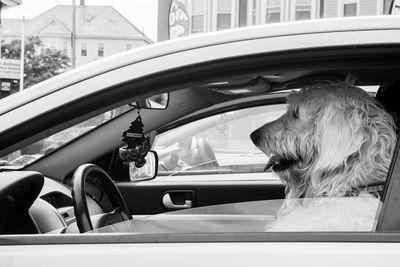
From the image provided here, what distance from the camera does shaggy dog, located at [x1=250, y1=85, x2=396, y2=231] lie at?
171 centimetres

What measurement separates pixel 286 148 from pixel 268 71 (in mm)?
681

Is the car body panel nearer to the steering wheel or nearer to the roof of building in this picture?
the steering wheel

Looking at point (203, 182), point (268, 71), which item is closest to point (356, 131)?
point (268, 71)

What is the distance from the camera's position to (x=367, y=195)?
1721 millimetres

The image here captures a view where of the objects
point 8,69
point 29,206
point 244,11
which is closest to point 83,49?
point 244,11

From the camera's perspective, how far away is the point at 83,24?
7531 centimetres

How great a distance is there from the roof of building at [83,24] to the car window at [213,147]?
68533 millimetres

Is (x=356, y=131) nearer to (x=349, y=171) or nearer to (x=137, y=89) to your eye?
(x=349, y=171)

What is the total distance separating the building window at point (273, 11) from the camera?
2720 centimetres

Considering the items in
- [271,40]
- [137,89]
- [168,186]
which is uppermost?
[271,40]

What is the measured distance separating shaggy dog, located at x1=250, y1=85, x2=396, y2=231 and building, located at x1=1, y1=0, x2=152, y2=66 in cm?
6768

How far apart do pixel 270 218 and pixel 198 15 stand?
2590 centimetres

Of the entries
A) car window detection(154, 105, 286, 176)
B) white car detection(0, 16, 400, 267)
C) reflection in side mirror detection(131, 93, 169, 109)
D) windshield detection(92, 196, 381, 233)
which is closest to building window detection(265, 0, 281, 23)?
car window detection(154, 105, 286, 176)

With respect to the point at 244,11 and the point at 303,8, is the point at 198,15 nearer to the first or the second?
the point at 244,11
